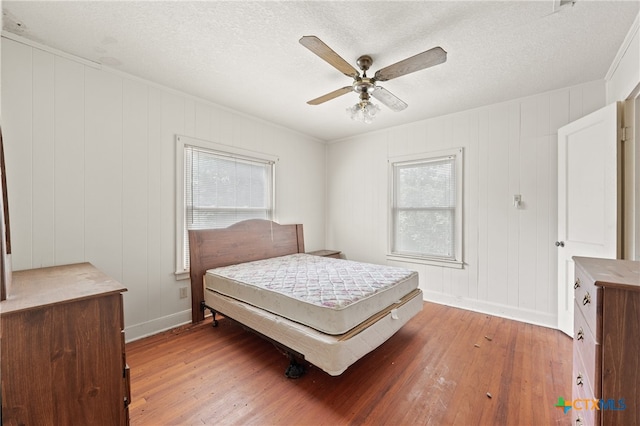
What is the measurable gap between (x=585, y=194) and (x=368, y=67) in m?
2.32

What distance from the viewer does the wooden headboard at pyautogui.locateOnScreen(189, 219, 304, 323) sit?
9.53 feet

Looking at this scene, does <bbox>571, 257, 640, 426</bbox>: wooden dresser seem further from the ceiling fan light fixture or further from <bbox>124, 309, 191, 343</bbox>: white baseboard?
<bbox>124, 309, 191, 343</bbox>: white baseboard

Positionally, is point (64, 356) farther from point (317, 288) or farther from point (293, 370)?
point (317, 288)

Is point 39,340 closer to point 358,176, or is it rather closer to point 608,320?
point 608,320

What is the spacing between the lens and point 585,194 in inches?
94.6

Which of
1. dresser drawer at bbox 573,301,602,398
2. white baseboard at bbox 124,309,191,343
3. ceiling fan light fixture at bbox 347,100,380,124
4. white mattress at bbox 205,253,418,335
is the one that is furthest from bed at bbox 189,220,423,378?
ceiling fan light fixture at bbox 347,100,380,124

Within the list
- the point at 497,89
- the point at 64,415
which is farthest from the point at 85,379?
the point at 497,89

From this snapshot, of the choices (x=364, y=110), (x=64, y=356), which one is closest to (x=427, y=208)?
(x=364, y=110)

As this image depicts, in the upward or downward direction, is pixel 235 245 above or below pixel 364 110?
below

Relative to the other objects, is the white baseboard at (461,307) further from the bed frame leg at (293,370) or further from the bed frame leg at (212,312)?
the bed frame leg at (293,370)

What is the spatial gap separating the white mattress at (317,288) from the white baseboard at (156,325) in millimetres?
491

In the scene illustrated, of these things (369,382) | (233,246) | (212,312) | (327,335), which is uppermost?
(233,246)

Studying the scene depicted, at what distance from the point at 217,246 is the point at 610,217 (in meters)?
3.76

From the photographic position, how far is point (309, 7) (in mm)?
1670
